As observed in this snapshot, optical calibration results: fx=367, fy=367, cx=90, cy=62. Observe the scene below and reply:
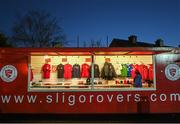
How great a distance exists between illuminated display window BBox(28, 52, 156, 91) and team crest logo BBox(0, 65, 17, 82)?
2.74ft

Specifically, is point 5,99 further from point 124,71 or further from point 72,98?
point 124,71

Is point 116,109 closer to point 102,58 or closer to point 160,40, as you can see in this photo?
point 102,58

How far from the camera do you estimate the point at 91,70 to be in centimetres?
1612

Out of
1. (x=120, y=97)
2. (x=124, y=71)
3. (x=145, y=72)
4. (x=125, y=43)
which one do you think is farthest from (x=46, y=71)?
(x=125, y=43)

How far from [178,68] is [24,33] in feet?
124

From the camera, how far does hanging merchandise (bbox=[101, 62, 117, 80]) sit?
16719mm

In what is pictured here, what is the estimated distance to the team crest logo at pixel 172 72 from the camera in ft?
51.2

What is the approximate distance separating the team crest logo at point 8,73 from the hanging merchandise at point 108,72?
397 centimetres

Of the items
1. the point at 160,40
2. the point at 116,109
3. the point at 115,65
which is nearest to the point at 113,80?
the point at 115,65

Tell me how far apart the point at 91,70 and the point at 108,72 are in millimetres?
1068

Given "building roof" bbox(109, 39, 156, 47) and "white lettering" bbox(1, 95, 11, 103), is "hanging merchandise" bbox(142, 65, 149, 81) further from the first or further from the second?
"building roof" bbox(109, 39, 156, 47)

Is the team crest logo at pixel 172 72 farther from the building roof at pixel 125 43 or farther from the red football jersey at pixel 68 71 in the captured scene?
the building roof at pixel 125 43

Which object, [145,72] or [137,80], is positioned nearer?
[137,80]

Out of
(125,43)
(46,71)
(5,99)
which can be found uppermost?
(125,43)
